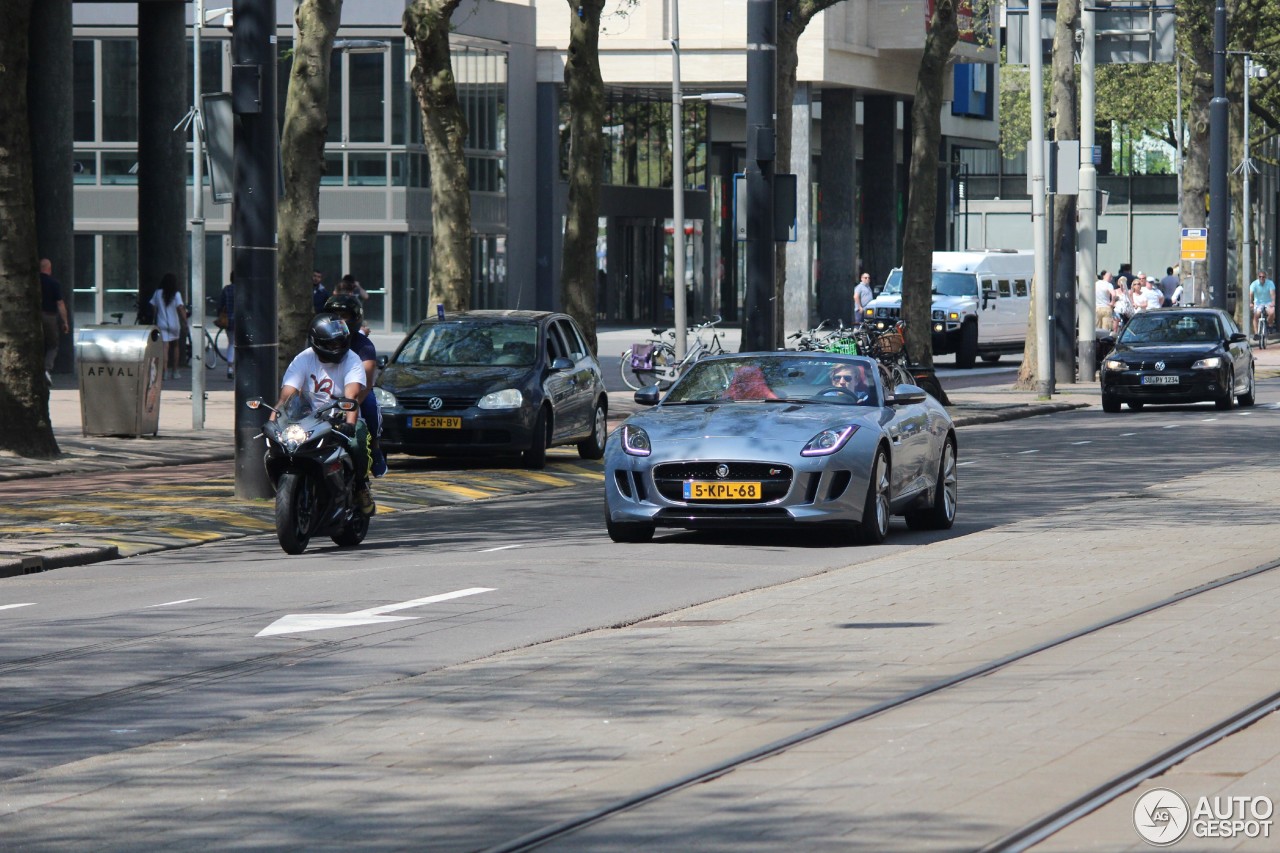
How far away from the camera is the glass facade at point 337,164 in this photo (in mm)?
50719

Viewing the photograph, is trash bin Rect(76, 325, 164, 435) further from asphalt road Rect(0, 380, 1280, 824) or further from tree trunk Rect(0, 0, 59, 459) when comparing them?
asphalt road Rect(0, 380, 1280, 824)

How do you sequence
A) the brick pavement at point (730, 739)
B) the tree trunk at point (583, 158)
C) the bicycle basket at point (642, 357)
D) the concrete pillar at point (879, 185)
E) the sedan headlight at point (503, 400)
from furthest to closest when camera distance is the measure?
the concrete pillar at point (879, 185), the bicycle basket at point (642, 357), the tree trunk at point (583, 158), the sedan headlight at point (503, 400), the brick pavement at point (730, 739)

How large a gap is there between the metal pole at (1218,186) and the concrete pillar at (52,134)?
75.2ft

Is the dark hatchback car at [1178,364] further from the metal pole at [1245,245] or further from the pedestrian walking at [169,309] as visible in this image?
the metal pole at [1245,245]

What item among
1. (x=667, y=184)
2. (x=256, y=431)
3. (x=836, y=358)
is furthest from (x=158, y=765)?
(x=667, y=184)

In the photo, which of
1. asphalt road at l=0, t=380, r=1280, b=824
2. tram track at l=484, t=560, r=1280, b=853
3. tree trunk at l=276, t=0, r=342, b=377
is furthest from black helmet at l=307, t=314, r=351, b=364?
tree trunk at l=276, t=0, r=342, b=377

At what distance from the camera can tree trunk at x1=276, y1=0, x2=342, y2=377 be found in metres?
21.3

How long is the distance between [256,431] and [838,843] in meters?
12.5

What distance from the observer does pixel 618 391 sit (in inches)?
1462

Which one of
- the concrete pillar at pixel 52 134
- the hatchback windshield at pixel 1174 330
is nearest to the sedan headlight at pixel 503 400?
the hatchback windshield at pixel 1174 330

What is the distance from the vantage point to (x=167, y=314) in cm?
3541

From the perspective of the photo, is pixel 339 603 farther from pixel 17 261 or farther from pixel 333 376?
pixel 17 261

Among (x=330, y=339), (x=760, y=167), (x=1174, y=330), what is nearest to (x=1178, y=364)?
(x=1174, y=330)

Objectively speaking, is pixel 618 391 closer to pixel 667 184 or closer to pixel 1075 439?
pixel 1075 439
